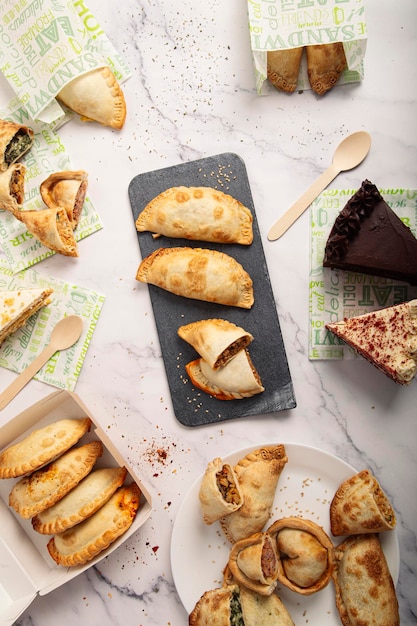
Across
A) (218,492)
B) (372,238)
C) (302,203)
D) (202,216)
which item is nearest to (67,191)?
(202,216)

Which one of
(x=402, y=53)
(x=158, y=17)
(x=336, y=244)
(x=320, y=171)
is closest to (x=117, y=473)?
(x=336, y=244)

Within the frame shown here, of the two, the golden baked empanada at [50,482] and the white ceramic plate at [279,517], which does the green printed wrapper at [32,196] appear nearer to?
the golden baked empanada at [50,482]

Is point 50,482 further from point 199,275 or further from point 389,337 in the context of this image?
point 389,337

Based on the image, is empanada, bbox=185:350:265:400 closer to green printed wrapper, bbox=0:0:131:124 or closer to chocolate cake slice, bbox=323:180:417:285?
chocolate cake slice, bbox=323:180:417:285

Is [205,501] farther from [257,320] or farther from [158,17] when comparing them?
[158,17]

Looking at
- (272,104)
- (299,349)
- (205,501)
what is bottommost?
(205,501)

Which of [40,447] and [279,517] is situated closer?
[40,447]
